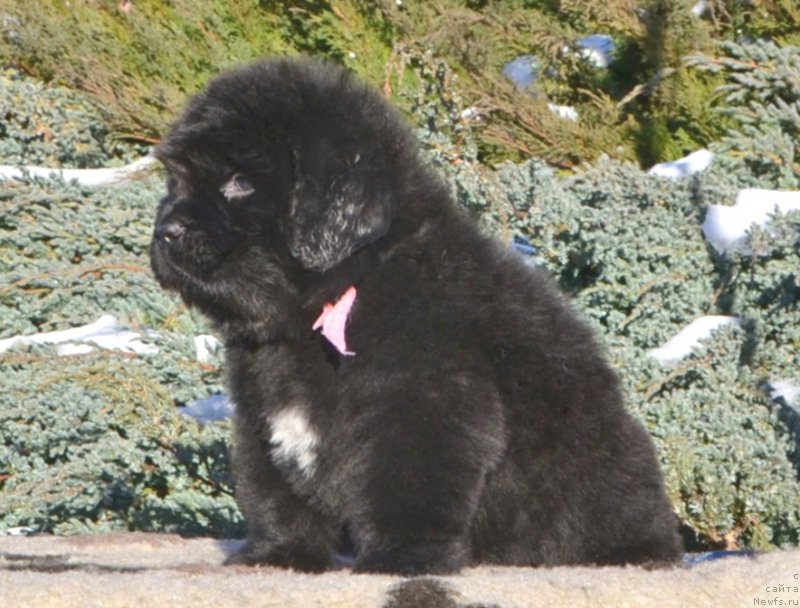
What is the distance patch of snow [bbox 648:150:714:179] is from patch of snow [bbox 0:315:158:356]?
2223 millimetres

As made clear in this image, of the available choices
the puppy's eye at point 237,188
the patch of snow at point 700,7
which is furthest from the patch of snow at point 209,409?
the patch of snow at point 700,7

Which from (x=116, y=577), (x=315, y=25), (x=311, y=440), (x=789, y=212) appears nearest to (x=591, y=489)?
(x=311, y=440)

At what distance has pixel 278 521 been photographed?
137 inches

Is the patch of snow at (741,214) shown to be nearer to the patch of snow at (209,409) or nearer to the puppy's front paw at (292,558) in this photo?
the patch of snow at (209,409)

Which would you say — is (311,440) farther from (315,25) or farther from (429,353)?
(315,25)

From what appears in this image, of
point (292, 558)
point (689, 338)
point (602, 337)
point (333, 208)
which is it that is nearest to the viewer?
point (333, 208)

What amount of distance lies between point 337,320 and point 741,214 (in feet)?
8.05

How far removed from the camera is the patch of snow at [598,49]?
24.3 feet

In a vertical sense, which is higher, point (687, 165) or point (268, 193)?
point (687, 165)

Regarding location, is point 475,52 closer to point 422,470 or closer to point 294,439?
point 294,439

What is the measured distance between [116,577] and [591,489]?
113cm

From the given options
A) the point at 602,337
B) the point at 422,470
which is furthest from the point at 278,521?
the point at 602,337

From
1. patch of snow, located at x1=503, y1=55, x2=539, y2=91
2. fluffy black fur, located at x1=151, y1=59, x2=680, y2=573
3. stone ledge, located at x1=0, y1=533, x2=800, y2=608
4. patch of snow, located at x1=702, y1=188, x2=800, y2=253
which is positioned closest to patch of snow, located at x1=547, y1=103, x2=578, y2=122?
patch of snow, located at x1=503, y1=55, x2=539, y2=91

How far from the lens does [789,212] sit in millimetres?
5031
